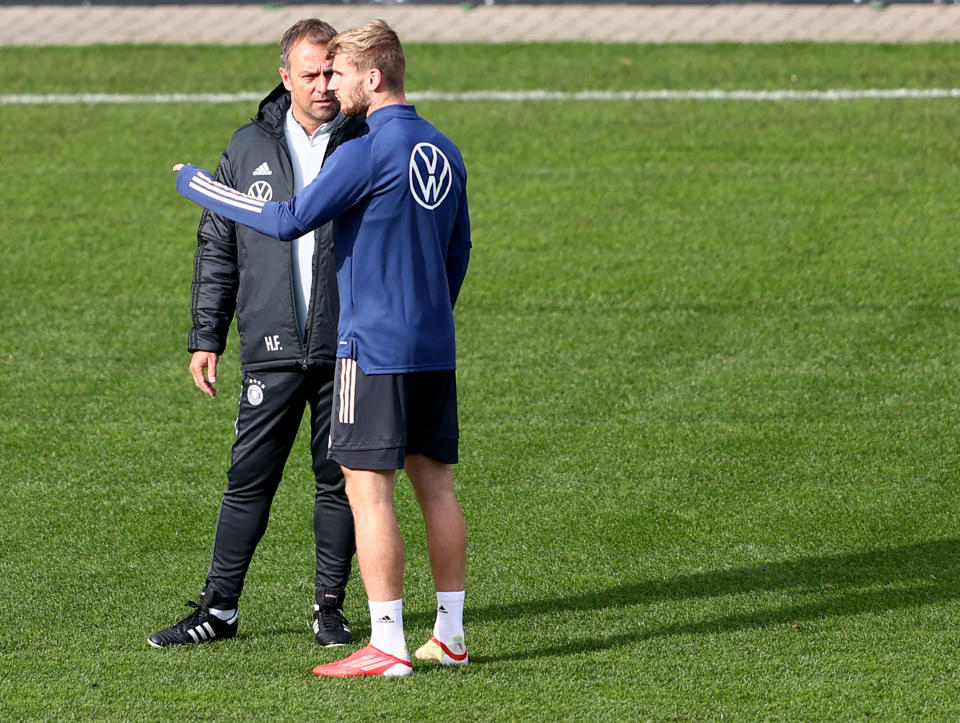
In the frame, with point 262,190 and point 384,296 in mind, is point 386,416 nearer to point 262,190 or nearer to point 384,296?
point 384,296

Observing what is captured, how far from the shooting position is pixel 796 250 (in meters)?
10.4

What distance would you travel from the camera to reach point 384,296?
15.2 ft

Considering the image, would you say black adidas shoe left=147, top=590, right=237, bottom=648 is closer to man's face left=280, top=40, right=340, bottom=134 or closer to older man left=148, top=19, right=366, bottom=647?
older man left=148, top=19, right=366, bottom=647

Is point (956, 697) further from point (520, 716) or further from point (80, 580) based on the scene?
point (80, 580)

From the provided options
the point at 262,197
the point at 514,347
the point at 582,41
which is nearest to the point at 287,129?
the point at 262,197

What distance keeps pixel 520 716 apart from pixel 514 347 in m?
4.65

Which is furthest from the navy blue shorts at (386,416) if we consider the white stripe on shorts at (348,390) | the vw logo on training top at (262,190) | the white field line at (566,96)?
the white field line at (566,96)

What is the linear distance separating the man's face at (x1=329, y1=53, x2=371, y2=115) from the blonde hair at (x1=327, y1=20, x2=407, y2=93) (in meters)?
0.02

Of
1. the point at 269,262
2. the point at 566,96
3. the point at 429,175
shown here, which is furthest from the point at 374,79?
the point at 566,96

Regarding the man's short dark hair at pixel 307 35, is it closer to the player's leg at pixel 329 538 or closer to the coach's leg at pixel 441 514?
the player's leg at pixel 329 538

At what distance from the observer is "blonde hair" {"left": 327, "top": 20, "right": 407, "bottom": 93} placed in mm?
4531

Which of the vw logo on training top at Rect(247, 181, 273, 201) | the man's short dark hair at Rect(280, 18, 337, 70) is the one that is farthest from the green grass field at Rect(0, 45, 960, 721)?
the man's short dark hair at Rect(280, 18, 337, 70)

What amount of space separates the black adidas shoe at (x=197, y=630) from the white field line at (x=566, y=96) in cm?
→ 873

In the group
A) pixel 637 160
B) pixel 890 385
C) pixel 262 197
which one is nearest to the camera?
pixel 262 197
